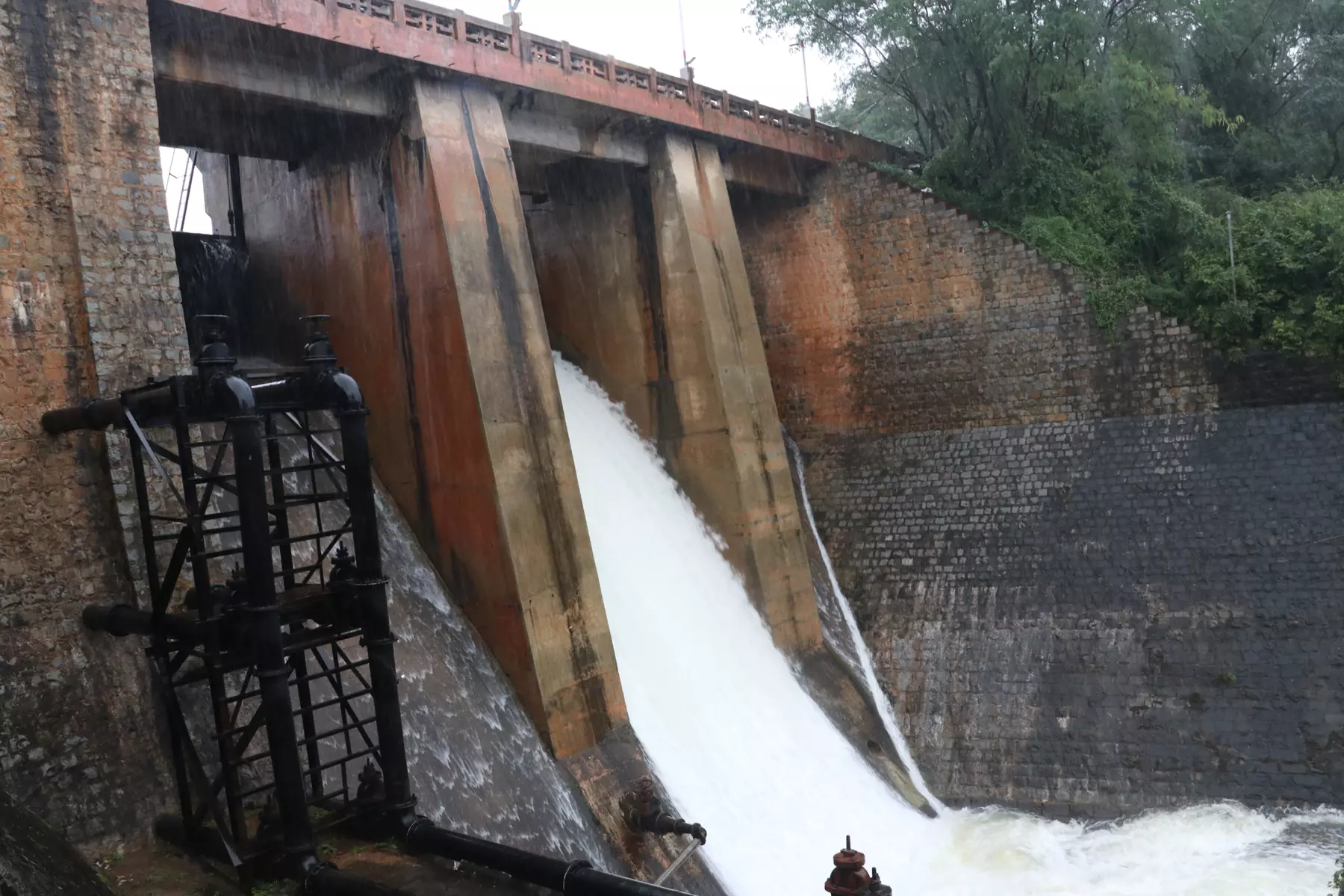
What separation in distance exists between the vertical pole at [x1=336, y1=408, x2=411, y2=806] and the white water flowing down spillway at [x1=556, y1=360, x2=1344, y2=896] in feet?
13.3

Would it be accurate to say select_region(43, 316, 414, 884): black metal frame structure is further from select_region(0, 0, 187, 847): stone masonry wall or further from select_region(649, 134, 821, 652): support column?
select_region(649, 134, 821, 652): support column

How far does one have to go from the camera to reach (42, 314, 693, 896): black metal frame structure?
19.7 ft

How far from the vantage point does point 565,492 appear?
10766mm

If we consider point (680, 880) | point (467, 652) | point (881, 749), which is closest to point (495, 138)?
point (467, 652)

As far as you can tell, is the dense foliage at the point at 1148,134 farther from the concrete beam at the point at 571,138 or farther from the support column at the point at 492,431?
the support column at the point at 492,431

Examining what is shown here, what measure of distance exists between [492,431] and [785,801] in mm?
4787


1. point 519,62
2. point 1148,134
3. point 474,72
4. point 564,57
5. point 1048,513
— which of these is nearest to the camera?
point 474,72

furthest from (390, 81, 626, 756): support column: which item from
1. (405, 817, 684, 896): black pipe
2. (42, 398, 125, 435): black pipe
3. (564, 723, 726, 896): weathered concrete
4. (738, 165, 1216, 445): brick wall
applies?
(738, 165, 1216, 445): brick wall

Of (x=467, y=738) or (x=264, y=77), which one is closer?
(x=467, y=738)

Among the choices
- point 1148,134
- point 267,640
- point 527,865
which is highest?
point 1148,134

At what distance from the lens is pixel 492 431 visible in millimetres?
10211

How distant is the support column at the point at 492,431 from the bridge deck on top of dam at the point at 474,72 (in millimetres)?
482

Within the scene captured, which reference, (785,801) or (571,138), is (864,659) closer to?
(785,801)

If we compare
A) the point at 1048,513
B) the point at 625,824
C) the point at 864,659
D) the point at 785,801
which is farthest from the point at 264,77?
the point at 1048,513
